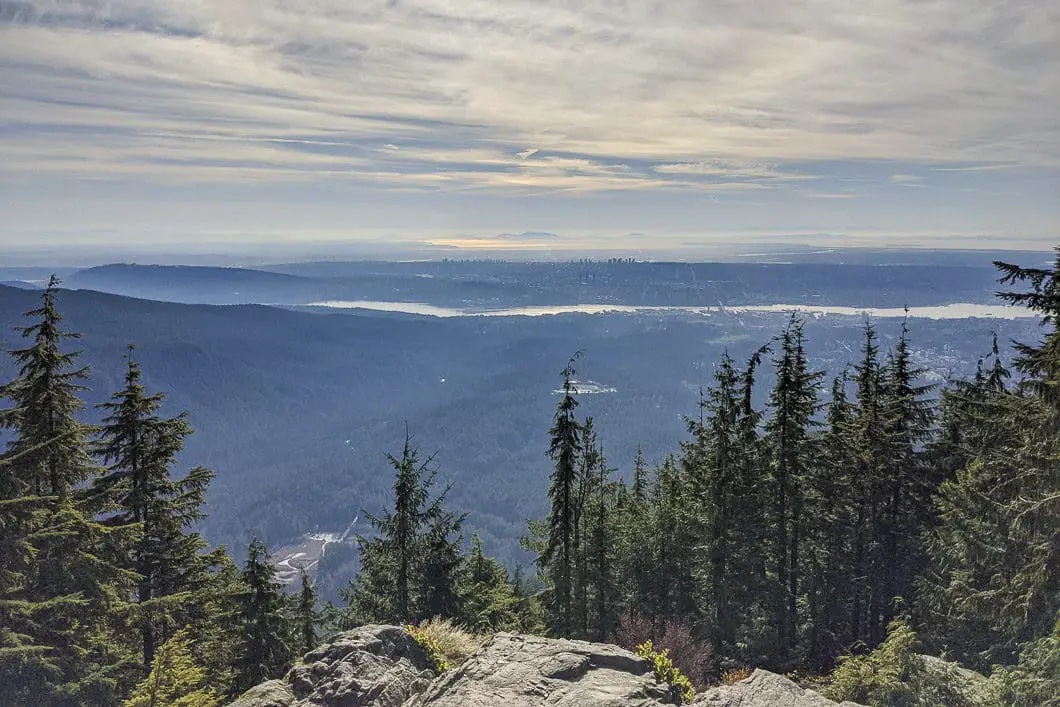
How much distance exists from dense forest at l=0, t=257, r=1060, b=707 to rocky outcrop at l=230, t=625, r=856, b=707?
2.72 metres

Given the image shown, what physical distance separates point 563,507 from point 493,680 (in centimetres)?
1695

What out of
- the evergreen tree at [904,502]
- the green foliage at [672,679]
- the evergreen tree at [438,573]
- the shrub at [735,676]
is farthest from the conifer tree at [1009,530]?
the evergreen tree at [438,573]

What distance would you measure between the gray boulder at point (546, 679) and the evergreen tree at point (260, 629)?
1427 cm

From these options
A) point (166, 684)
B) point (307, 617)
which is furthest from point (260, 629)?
point (166, 684)

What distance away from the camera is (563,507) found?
101 ft

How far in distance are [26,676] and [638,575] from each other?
24709 millimetres

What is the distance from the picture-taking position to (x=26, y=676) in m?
15.1

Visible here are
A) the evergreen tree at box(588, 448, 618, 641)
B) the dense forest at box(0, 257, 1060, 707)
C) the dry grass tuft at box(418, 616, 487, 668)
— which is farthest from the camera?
the evergreen tree at box(588, 448, 618, 641)

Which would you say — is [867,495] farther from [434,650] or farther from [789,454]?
[434,650]

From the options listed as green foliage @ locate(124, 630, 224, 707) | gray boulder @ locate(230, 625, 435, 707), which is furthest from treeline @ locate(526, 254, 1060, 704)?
green foliage @ locate(124, 630, 224, 707)

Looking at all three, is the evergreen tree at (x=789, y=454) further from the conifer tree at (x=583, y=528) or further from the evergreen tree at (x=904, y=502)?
the conifer tree at (x=583, y=528)

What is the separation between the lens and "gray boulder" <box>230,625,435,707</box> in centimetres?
1505

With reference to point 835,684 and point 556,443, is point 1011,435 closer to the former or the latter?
point 835,684

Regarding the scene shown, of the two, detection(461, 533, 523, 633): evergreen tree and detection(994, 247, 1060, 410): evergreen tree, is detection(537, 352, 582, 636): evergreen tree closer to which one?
detection(461, 533, 523, 633): evergreen tree
